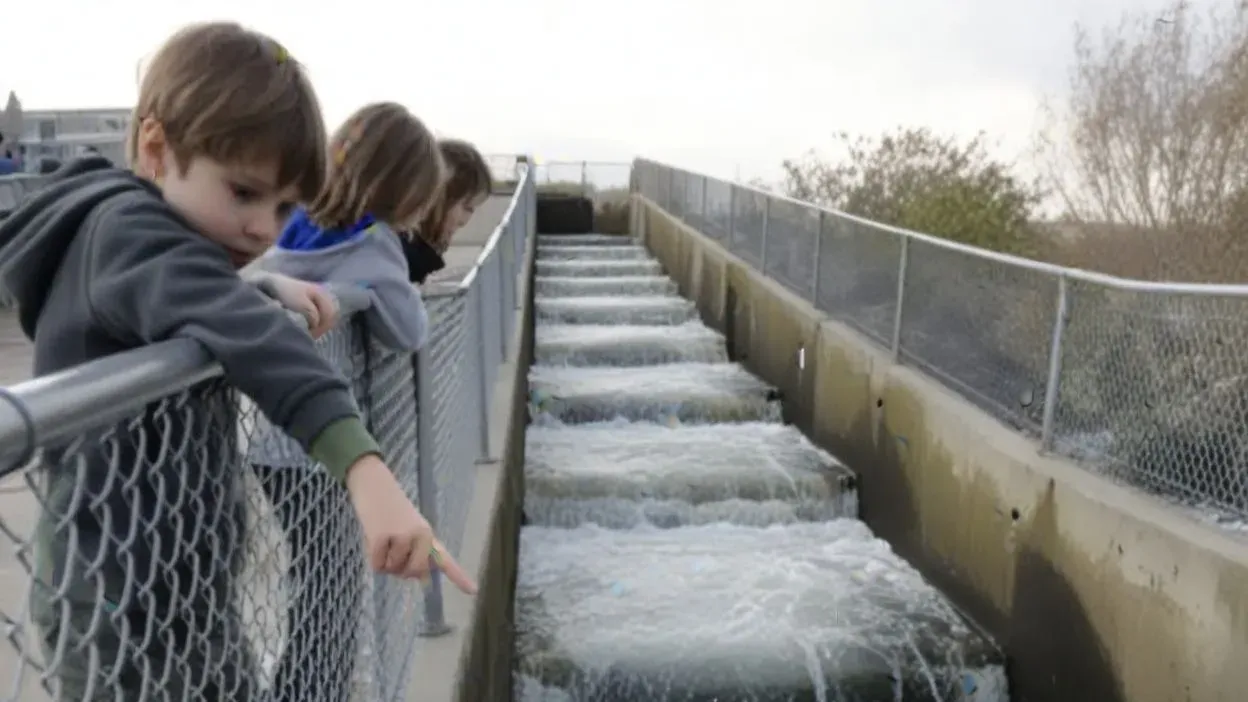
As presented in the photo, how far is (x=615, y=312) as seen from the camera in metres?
14.9

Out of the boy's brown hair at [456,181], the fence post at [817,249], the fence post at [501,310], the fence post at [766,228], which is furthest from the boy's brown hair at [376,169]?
the fence post at [766,228]

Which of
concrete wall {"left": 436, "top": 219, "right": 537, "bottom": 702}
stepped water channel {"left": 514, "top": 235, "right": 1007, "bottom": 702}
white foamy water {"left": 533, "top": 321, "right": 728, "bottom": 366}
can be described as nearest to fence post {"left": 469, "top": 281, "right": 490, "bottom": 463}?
concrete wall {"left": 436, "top": 219, "right": 537, "bottom": 702}

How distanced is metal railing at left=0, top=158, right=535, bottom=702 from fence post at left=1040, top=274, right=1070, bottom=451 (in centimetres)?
378

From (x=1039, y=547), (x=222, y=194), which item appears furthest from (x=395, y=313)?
(x=1039, y=547)

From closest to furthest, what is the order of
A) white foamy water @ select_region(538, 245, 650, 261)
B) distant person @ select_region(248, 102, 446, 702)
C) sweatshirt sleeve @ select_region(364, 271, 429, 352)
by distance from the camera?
distant person @ select_region(248, 102, 446, 702)
sweatshirt sleeve @ select_region(364, 271, 429, 352)
white foamy water @ select_region(538, 245, 650, 261)

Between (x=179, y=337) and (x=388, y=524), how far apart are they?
0.35m

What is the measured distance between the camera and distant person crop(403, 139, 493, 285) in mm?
3537

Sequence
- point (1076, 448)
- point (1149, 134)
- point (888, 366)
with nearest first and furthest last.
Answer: point (1076, 448)
point (888, 366)
point (1149, 134)

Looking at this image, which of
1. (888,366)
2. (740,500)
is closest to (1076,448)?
(888,366)

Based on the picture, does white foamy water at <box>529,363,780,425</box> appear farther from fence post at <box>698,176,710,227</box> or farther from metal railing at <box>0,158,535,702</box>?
metal railing at <box>0,158,535,702</box>

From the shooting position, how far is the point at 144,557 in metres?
1.50

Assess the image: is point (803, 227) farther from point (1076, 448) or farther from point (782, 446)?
point (1076, 448)

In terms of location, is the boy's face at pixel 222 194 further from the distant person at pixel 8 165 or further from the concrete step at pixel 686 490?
the distant person at pixel 8 165

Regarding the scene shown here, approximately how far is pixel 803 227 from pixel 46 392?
997 centimetres
